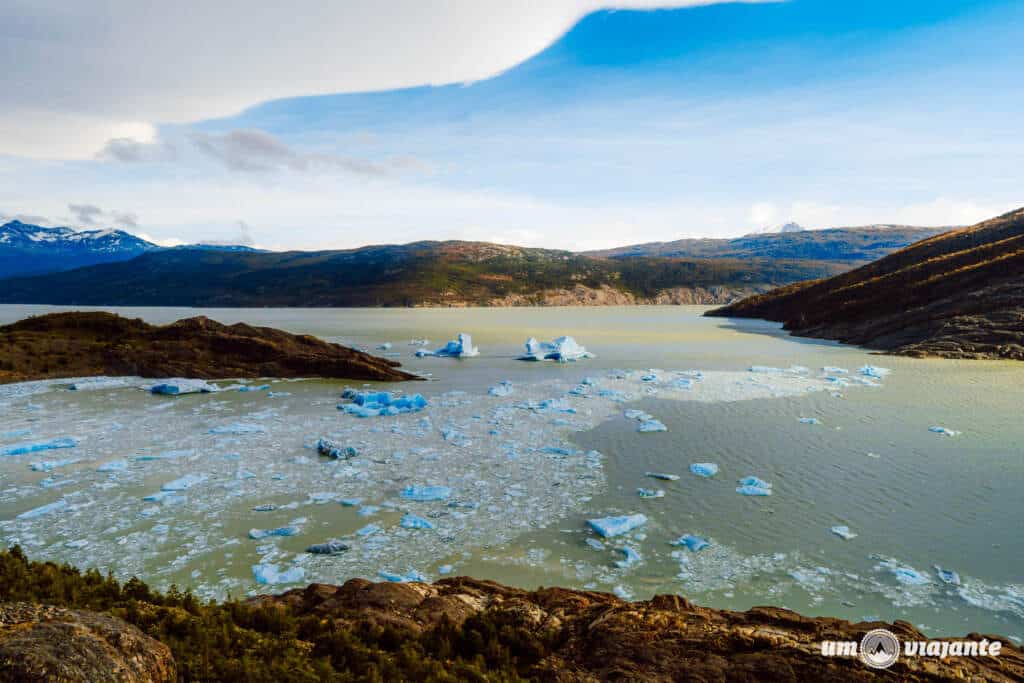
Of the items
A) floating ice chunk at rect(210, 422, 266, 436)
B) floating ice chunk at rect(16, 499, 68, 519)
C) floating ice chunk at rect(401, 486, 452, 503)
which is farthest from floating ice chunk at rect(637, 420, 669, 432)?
floating ice chunk at rect(16, 499, 68, 519)

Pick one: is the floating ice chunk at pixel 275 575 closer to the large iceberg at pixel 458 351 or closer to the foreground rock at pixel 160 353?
the foreground rock at pixel 160 353

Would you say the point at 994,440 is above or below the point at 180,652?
below

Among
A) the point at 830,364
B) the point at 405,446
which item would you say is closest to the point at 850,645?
the point at 405,446

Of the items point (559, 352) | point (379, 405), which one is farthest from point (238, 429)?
point (559, 352)

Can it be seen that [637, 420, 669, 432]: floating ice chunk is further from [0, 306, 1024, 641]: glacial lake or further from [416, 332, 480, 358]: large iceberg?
[416, 332, 480, 358]: large iceberg

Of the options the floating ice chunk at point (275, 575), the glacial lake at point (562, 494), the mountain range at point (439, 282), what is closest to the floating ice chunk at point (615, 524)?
the glacial lake at point (562, 494)

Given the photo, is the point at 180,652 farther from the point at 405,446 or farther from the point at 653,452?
the point at 653,452

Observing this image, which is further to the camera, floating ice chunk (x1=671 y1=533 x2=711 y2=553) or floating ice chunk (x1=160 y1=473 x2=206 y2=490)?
floating ice chunk (x1=160 y1=473 x2=206 y2=490)
